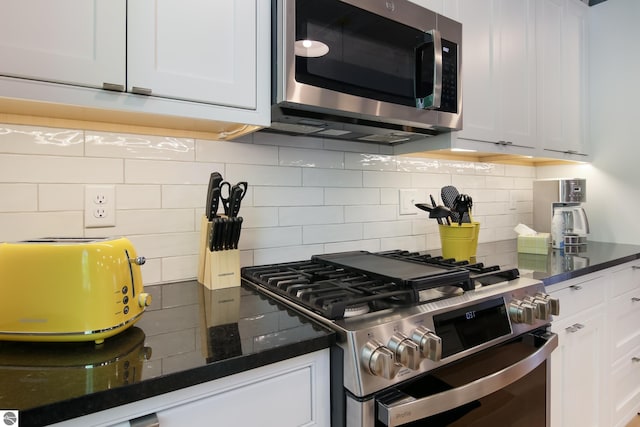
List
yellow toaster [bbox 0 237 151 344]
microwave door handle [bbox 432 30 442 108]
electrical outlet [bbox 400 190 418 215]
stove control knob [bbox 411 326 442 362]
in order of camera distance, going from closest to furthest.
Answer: yellow toaster [bbox 0 237 151 344] → stove control knob [bbox 411 326 442 362] → microwave door handle [bbox 432 30 442 108] → electrical outlet [bbox 400 190 418 215]

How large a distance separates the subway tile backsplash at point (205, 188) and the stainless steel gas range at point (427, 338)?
25 centimetres

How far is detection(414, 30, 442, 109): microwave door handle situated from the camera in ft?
4.10

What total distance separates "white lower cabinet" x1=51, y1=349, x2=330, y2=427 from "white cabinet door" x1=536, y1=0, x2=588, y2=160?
179 centimetres

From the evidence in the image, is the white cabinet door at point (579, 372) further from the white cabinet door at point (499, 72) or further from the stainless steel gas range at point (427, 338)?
the white cabinet door at point (499, 72)

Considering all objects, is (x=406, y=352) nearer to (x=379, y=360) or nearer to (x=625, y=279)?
(x=379, y=360)

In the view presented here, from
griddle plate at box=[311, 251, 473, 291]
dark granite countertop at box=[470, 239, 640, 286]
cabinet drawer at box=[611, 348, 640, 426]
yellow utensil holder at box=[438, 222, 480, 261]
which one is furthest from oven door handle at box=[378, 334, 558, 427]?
cabinet drawer at box=[611, 348, 640, 426]

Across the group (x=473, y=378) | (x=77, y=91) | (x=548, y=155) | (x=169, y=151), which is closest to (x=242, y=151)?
(x=169, y=151)

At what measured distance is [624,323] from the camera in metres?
1.76

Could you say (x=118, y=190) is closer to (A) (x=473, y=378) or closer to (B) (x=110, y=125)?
(B) (x=110, y=125)

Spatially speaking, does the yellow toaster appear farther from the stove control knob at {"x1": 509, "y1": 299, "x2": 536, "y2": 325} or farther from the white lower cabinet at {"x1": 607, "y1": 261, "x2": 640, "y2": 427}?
the white lower cabinet at {"x1": 607, "y1": 261, "x2": 640, "y2": 427}

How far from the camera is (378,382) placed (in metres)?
0.74

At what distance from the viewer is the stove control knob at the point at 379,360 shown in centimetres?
71

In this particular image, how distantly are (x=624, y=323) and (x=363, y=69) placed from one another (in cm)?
179

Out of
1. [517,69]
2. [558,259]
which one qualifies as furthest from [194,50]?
[558,259]
